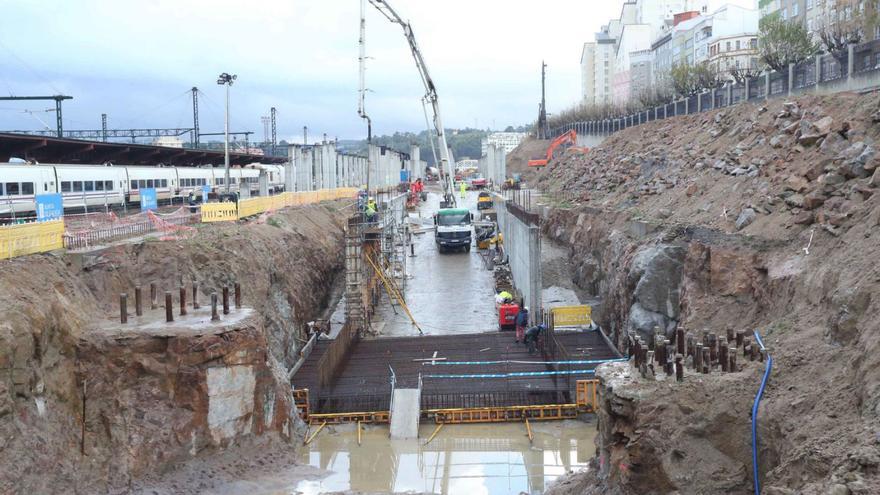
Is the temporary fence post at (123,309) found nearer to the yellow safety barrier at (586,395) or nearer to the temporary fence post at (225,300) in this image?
the temporary fence post at (225,300)

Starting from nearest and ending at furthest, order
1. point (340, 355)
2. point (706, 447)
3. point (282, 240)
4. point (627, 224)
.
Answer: point (706, 447)
point (340, 355)
point (627, 224)
point (282, 240)

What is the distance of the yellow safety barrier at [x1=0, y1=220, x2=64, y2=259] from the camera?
16484mm

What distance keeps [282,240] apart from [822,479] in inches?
954

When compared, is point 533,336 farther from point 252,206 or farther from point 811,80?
point 252,206

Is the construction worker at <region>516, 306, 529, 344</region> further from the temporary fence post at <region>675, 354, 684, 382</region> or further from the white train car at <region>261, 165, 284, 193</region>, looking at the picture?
the white train car at <region>261, 165, 284, 193</region>

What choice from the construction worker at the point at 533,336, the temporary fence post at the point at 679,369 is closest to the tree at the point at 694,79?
the construction worker at the point at 533,336

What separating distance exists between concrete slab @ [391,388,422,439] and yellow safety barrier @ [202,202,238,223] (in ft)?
38.1

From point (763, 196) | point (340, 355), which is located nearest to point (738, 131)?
point (763, 196)

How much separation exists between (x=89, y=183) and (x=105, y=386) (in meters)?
21.7

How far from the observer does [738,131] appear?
93.2 feet

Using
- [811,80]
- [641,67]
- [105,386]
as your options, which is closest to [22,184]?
[105,386]

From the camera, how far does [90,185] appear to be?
3453cm

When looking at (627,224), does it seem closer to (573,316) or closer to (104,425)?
(573,316)

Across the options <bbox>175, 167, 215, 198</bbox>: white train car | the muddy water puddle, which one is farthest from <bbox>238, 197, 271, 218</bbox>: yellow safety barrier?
the muddy water puddle
